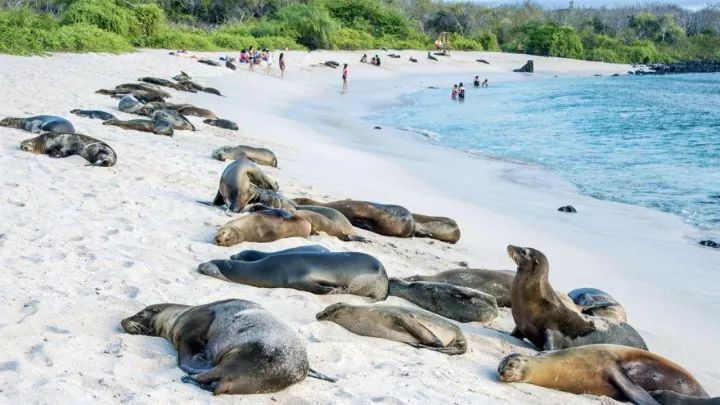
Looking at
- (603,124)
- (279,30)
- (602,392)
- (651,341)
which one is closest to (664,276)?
(651,341)

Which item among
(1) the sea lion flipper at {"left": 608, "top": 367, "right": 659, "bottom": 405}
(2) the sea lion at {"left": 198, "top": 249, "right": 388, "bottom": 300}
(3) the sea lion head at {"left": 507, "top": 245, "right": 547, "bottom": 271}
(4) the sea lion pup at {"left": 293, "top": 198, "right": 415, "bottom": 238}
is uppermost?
(3) the sea lion head at {"left": 507, "top": 245, "right": 547, "bottom": 271}

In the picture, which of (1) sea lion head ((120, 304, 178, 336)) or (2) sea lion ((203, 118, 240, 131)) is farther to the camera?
(2) sea lion ((203, 118, 240, 131))

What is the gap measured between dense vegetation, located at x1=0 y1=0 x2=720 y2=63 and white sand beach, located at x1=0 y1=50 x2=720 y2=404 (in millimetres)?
12352

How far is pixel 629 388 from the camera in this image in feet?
15.1

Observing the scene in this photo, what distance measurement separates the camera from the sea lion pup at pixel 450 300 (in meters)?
5.96

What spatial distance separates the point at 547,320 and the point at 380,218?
337 cm

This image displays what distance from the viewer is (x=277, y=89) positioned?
28578mm

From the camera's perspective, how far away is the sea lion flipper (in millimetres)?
4492

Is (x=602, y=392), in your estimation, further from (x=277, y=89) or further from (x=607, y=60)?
(x=607, y=60)

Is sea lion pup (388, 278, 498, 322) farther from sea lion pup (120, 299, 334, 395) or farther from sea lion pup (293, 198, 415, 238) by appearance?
sea lion pup (293, 198, 415, 238)

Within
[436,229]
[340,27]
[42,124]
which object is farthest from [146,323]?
[340,27]

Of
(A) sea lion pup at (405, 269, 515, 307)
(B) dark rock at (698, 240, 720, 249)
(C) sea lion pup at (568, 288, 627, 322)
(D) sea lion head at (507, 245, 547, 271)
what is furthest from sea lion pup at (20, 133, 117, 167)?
(B) dark rock at (698, 240, 720, 249)

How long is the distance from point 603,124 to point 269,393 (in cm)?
2353

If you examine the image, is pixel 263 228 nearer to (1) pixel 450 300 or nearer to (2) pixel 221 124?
(1) pixel 450 300
